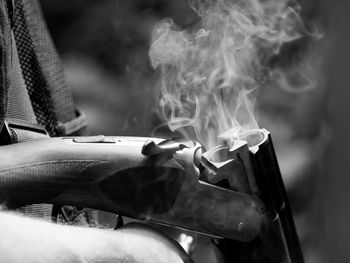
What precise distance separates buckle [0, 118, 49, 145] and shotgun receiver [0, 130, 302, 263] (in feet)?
0.42

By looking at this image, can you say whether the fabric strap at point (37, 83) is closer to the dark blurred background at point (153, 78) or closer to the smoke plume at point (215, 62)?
the smoke plume at point (215, 62)

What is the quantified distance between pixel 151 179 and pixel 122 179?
7cm

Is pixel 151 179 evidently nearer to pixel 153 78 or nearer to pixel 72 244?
pixel 72 244

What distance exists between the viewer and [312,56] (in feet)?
9.45

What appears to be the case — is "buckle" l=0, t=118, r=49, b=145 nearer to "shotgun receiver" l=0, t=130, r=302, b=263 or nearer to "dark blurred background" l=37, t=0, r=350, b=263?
"shotgun receiver" l=0, t=130, r=302, b=263

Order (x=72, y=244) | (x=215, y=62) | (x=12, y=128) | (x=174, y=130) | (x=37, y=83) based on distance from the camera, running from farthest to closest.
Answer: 1. (x=174, y=130)
2. (x=215, y=62)
3. (x=37, y=83)
4. (x=12, y=128)
5. (x=72, y=244)

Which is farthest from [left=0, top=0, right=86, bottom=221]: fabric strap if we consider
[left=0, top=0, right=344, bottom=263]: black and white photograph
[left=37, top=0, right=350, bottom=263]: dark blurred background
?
[left=37, top=0, right=350, bottom=263]: dark blurred background

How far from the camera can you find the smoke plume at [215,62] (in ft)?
7.03

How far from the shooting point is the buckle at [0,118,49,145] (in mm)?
1497

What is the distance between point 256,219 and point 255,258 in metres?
0.10

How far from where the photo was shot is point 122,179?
1.38 metres

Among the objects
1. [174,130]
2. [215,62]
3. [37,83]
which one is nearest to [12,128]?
[37,83]

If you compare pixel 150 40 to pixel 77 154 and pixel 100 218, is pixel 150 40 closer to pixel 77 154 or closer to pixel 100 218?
pixel 100 218

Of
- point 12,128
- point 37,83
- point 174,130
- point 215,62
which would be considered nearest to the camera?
point 12,128
